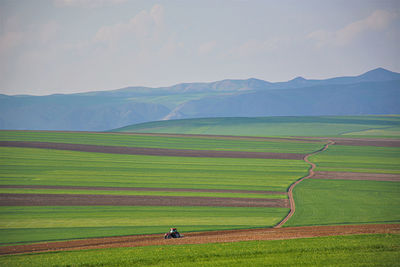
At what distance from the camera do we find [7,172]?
5422cm

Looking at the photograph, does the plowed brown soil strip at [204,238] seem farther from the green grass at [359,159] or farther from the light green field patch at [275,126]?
the light green field patch at [275,126]

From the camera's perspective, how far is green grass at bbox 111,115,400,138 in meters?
130

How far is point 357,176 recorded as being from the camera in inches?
2159

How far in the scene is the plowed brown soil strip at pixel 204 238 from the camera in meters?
26.2

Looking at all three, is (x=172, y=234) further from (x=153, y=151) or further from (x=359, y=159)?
(x=359, y=159)

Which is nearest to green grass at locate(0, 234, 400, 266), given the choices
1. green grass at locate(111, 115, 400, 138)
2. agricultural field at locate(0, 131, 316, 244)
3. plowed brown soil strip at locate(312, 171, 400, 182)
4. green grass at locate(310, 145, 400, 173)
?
agricultural field at locate(0, 131, 316, 244)

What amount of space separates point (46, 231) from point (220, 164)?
3618 centimetres

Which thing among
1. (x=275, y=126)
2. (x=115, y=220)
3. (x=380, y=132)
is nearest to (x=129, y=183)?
(x=115, y=220)

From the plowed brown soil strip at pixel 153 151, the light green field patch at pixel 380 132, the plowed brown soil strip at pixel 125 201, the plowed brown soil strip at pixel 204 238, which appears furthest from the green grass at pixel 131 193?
the light green field patch at pixel 380 132

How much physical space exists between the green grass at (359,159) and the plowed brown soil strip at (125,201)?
22.7m

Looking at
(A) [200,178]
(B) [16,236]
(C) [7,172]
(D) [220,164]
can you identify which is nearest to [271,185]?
(A) [200,178]

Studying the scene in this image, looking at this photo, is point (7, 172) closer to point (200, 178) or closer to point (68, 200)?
point (68, 200)

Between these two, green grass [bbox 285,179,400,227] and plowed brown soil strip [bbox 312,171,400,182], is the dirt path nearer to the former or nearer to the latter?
green grass [bbox 285,179,400,227]

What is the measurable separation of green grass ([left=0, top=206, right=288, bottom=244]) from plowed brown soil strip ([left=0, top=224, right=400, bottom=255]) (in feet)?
4.77
